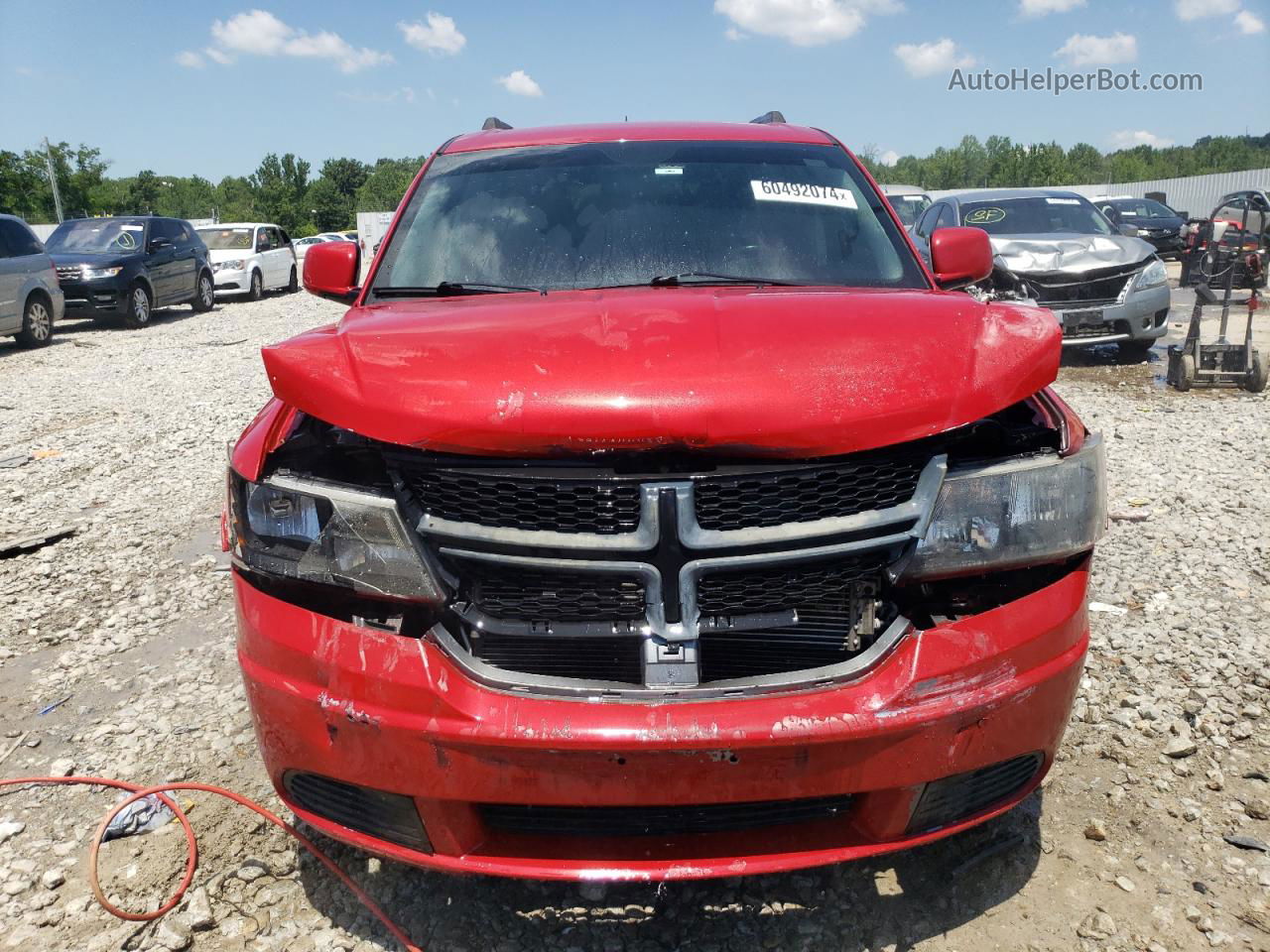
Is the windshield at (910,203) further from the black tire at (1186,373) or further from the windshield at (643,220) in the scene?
the windshield at (643,220)

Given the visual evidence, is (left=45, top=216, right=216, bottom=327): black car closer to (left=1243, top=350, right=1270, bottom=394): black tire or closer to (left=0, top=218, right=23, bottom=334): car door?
(left=0, top=218, right=23, bottom=334): car door

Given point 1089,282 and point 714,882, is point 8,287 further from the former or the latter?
point 714,882

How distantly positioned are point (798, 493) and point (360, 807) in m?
1.05

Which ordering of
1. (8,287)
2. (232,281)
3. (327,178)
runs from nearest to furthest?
(8,287)
(232,281)
(327,178)

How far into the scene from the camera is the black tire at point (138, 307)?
53.4 ft

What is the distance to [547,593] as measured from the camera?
186cm

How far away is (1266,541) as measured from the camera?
4.52 meters

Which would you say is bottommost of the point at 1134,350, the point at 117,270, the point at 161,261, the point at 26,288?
the point at 1134,350

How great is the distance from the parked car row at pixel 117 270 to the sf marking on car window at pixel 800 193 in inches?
514

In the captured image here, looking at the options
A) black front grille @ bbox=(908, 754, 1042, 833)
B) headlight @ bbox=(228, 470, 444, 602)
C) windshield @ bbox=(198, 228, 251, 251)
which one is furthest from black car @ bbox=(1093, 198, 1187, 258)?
headlight @ bbox=(228, 470, 444, 602)

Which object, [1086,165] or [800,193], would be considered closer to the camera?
[800,193]

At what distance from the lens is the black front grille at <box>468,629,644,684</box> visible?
1.84 metres

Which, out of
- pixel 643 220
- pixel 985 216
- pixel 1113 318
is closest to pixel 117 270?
pixel 985 216

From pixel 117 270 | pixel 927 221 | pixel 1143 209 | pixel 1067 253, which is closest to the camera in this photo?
pixel 1067 253
